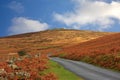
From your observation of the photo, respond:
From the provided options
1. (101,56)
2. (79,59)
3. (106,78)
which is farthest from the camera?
(79,59)

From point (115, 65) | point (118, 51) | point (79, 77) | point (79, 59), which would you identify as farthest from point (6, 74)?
point (79, 59)

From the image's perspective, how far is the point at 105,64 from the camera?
163 ft

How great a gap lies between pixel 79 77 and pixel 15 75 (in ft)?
23.7

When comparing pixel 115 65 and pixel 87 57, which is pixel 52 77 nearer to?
pixel 115 65

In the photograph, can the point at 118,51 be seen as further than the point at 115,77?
Yes

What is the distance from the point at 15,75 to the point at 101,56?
22.8 meters

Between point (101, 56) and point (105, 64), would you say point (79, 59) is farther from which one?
point (105, 64)

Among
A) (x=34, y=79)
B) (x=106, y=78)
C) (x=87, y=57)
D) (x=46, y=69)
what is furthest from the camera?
(x=87, y=57)

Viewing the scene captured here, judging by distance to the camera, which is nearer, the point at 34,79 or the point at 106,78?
the point at 34,79

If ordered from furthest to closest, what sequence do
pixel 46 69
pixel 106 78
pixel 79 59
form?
pixel 79 59 → pixel 46 69 → pixel 106 78

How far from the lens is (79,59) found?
212 ft

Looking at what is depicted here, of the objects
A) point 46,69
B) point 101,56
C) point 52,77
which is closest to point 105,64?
point 101,56

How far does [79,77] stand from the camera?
38.0 metres

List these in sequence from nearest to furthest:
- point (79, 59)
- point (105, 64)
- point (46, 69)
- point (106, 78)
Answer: point (106, 78) → point (46, 69) → point (105, 64) → point (79, 59)
